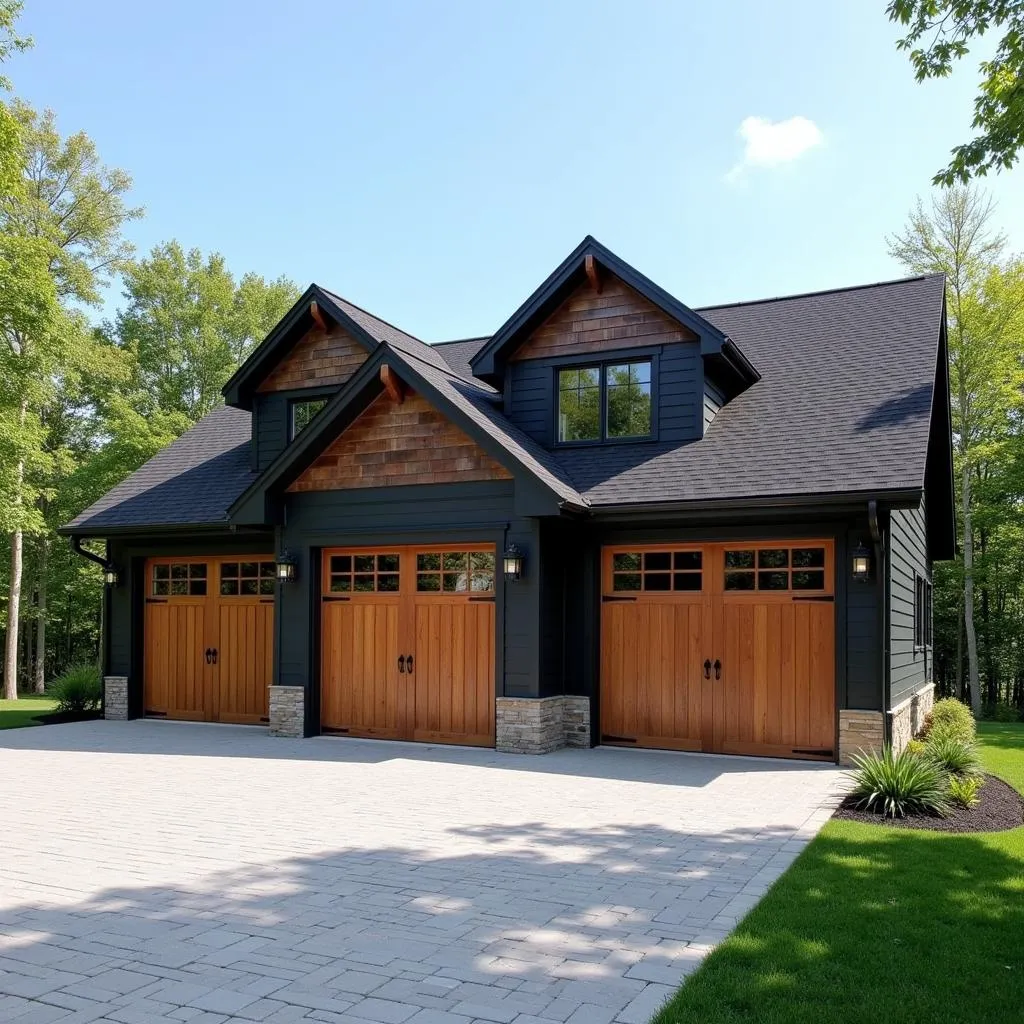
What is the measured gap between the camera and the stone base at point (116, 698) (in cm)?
1567

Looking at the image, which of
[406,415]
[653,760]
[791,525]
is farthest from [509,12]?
[653,760]

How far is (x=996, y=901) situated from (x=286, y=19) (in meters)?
12.7

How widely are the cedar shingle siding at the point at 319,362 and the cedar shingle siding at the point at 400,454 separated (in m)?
2.20

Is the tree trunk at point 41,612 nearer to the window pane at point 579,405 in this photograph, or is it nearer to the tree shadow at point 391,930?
the window pane at point 579,405

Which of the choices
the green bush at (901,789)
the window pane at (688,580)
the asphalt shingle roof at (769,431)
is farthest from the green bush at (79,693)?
the green bush at (901,789)

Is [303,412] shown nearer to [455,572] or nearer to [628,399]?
[455,572]

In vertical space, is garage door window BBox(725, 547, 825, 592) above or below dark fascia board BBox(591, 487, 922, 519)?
below

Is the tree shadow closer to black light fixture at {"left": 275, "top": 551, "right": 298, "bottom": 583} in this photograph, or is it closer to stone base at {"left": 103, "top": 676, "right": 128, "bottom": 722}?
black light fixture at {"left": 275, "top": 551, "right": 298, "bottom": 583}

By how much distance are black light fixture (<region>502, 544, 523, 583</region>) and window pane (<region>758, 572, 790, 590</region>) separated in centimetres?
293

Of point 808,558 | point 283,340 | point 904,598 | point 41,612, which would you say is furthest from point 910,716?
point 41,612

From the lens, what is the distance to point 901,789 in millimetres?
8156

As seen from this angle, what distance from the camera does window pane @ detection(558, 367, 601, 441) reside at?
44.2 feet

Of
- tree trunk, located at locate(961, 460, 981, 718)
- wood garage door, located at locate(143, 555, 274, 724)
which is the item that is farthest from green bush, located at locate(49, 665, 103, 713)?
tree trunk, located at locate(961, 460, 981, 718)

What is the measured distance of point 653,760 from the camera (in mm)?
11133
